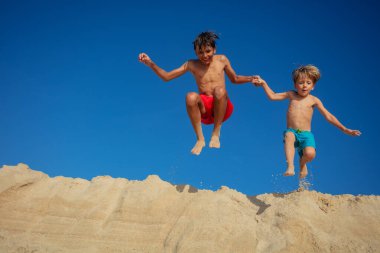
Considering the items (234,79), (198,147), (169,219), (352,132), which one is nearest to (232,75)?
(234,79)

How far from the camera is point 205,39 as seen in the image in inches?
273

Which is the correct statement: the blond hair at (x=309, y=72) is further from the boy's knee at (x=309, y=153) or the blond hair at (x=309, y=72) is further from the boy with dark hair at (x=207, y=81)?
the boy's knee at (x=309, y=153)

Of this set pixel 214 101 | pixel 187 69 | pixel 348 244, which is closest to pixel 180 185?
pixel 214 101

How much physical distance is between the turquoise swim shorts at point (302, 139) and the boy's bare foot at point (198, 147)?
142 centimetres

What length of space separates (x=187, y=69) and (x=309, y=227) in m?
3.54

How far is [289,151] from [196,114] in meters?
1.68

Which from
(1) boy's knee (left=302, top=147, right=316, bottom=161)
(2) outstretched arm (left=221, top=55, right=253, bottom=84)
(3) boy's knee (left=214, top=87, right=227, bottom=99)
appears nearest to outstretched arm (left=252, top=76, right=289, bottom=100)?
(2) outstretched arm (left=221, top=55, right=253, bottom=84)

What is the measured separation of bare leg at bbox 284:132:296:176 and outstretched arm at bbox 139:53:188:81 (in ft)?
7.38

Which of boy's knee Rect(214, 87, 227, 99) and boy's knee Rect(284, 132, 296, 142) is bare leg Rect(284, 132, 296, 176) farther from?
boy's knee Rect(214, 87, 227, 99)

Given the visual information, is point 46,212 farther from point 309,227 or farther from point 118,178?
point 309,227

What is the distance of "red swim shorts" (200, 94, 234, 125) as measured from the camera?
7012mm

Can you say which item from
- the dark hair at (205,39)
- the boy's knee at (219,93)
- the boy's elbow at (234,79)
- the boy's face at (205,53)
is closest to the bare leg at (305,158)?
the boy's knee at (219,93)

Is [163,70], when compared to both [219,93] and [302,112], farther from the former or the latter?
[302,112]

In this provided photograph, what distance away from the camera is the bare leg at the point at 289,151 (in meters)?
5.96
